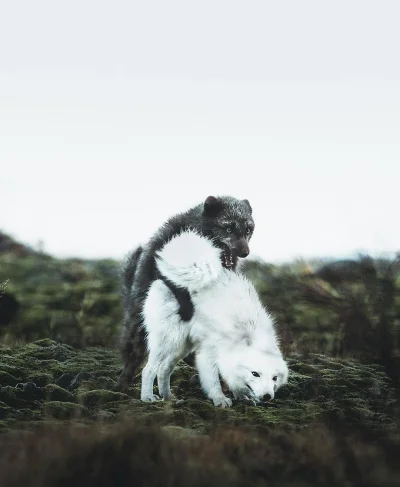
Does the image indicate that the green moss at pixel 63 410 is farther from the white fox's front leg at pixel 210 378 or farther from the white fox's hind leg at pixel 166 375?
the white fox's front leg at pixel 210 378

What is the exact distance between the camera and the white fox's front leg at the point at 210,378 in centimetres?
842

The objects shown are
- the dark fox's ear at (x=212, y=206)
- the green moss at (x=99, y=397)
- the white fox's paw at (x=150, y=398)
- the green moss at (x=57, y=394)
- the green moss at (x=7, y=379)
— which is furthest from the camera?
the dark fox's ear at (x=212, y=206)

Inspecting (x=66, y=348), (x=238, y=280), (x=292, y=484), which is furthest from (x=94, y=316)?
(x=292, y=484)

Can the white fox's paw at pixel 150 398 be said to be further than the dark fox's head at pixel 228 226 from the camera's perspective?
No

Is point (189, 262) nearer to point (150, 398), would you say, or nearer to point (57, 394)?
point (150, 398)

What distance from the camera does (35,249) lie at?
29.3 metres

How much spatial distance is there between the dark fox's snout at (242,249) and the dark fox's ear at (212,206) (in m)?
0.56

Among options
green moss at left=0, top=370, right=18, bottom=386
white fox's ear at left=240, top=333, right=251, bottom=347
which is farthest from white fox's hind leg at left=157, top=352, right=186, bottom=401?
Answer: green moss at left=0, top=370, right=18, bottom=386

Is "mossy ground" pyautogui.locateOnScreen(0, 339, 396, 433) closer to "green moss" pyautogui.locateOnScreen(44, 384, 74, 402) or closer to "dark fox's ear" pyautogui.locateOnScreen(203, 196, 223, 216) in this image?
"green moss" pyautogui.locateOnScreen(44, 384, 74, 402)

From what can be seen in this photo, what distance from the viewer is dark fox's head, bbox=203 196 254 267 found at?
917 cm

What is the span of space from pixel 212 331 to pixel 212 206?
1.77 m

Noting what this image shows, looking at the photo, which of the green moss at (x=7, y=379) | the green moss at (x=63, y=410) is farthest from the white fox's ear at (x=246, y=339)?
the green moss at (x=7, y=379)

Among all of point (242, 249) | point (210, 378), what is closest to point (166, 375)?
point (210, 378)

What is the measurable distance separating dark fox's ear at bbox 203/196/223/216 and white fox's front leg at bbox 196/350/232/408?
6.18ft
